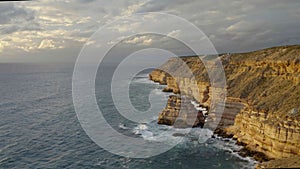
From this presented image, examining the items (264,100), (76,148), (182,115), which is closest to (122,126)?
(182,115)

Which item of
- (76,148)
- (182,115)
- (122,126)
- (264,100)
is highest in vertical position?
(264,100)

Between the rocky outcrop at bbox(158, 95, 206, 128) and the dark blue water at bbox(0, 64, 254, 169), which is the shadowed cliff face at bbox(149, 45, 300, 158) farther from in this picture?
the dark blue water at bbox(0, 64, 254, 169)

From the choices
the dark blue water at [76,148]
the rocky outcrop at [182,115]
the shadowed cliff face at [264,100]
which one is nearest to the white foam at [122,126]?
the dark blue water at [76,148]

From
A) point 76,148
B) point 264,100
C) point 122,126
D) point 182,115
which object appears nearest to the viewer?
point 76,148

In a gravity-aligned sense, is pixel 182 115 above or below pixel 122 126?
above

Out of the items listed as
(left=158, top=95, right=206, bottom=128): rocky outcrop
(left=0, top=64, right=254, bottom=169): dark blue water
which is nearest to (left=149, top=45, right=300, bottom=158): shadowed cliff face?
(left=158, top=95, right=206, bottom=128): rocky outcrop

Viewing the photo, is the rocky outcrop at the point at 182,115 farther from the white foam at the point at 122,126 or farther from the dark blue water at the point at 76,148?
the white foam at the point at 122,126

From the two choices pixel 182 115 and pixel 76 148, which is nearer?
pixel 76 148

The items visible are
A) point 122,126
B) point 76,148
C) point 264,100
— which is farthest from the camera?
point 122,126

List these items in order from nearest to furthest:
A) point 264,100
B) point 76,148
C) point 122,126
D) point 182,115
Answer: point 76,148
point 264,100
point 182,115
point 122,126

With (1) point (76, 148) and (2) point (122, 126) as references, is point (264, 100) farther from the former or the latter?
(1) point (76, 148)
